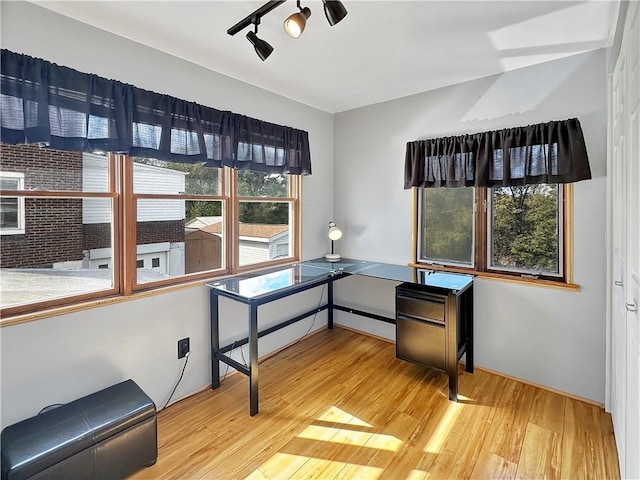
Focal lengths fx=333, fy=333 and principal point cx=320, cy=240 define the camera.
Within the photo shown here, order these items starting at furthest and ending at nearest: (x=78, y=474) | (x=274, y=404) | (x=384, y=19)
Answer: (x=274, y=404), (x=384, y=19), (x=78, y=474)

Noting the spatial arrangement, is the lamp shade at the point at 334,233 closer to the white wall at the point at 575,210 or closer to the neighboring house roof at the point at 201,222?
the white wall at the point at 575,210

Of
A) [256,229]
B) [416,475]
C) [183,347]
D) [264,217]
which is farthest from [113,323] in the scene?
[416,475]

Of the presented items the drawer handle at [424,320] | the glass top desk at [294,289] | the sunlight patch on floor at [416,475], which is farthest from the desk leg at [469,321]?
the sunlight patch on floor at [416,475]

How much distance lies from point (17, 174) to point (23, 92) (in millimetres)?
419

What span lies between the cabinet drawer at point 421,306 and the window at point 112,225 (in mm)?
1391

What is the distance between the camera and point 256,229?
3.10 meters

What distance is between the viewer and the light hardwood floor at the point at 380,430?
1813 millimetres

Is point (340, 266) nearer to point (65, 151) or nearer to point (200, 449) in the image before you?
point (200, 449)

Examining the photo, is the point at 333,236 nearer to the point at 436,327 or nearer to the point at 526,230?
the point at 436,327

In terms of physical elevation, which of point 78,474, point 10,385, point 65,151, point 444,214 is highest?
point 65,151

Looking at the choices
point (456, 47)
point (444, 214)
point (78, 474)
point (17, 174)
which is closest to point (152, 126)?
point (17, 174)

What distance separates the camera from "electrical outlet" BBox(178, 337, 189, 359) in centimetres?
242

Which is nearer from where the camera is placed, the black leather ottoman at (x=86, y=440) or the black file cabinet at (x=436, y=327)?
the black leather ottoman at (x=86, y=440)

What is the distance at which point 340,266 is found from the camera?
10.8ft
